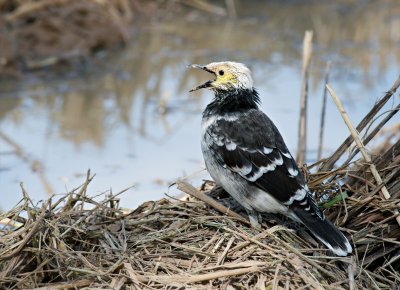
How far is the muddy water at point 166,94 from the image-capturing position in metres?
7.14

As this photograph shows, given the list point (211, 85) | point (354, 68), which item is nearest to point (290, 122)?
point (354, 68)

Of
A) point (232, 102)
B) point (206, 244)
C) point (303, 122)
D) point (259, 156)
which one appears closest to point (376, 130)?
point (259, 156)

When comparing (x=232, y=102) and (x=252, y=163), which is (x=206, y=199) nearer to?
(x=252, y=163)

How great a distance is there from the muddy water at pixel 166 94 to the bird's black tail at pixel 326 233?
1.55 m

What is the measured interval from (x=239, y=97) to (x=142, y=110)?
3.80 meters

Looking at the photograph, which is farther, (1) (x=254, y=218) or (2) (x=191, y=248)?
(1) (x=254, y=218)

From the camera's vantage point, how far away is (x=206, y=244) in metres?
4.23

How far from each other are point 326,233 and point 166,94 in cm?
470

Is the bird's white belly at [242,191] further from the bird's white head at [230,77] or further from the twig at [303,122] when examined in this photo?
the twig at [303,122]

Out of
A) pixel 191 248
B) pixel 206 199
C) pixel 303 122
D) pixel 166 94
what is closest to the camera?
Answer: pixel 191 248

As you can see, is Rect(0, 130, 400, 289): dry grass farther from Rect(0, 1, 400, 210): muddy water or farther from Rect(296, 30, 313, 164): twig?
Rect(296, 30, 313, 164): twig

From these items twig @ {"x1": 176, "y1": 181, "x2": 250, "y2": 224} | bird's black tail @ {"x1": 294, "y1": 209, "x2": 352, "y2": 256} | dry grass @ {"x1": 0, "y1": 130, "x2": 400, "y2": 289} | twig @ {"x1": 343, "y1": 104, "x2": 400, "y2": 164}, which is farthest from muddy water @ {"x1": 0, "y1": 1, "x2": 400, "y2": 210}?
bird's black tail @ {"x1": 294, "y1": 209, "x2": 352, "y2": 256}

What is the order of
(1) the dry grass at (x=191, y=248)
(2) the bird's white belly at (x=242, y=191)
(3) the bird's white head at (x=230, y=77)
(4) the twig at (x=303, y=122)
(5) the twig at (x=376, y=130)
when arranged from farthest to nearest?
(4) the twig at (x=303, y=122) < (3) the bird's white head at (x=230, y=77) < (5) the twig at (x=376, y=130) < (2) the bird's white belly at (x=242, y=191) < (1) the dry grass at (x=191, y=248)

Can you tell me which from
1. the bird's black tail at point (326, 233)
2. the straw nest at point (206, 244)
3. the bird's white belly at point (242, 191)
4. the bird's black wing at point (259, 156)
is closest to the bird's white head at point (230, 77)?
the bird's black wing at point (259, 156)
